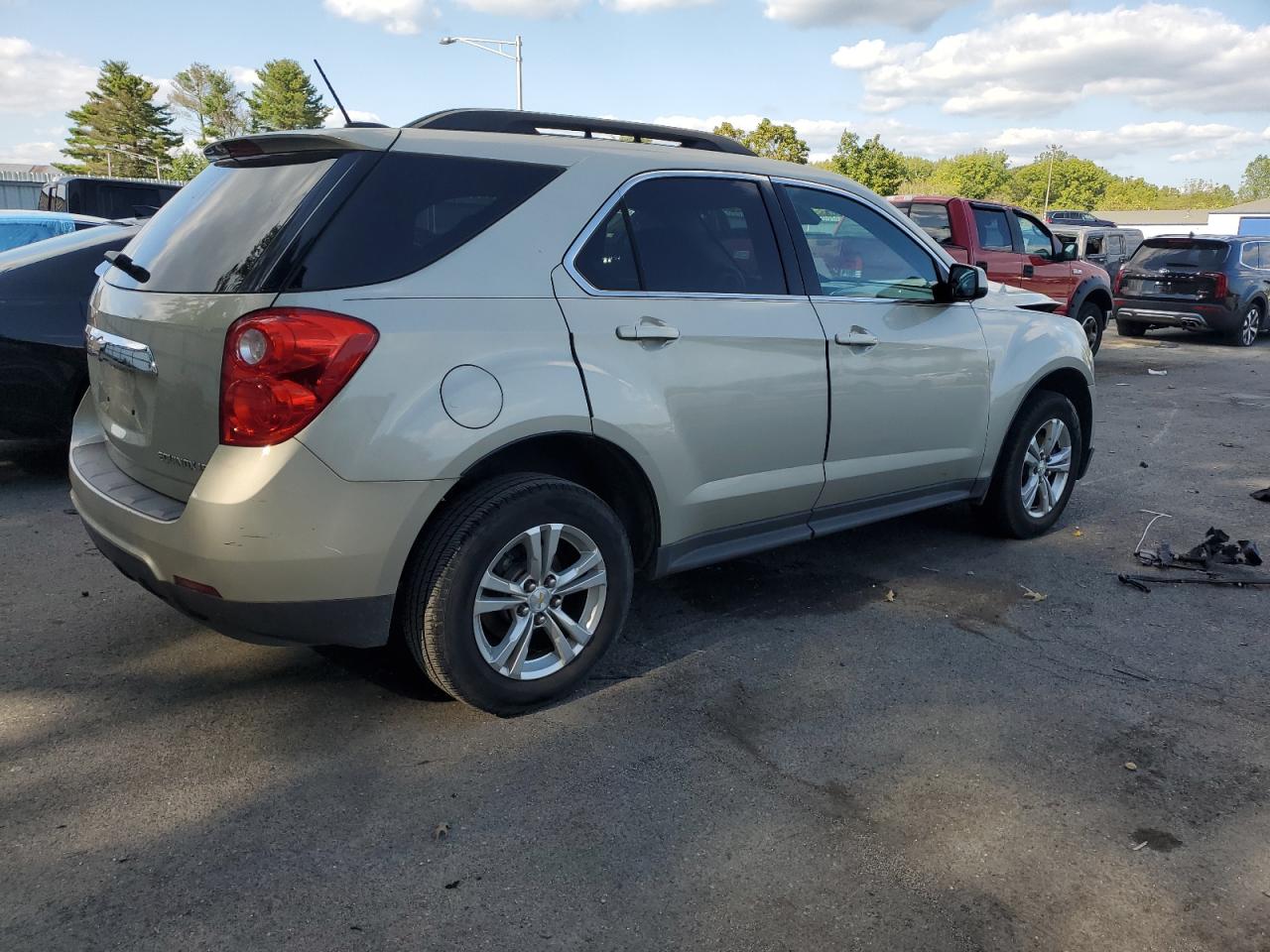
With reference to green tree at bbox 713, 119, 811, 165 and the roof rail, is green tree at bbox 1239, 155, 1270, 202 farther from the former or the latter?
the roof rail

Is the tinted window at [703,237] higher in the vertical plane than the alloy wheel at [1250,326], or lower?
higher

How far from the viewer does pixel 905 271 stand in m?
4.66

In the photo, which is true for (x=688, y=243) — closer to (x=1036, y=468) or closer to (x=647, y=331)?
(x=647, y=331)

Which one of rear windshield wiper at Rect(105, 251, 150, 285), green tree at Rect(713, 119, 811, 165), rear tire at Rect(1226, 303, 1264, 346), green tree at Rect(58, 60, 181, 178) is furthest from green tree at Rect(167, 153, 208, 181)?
rear windshield wiper at Rect(105, 251, 150, 285)

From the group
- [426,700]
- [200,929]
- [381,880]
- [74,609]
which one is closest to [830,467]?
A: [426,700]

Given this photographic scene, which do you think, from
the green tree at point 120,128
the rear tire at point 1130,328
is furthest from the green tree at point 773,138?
the green tree at point 120,128

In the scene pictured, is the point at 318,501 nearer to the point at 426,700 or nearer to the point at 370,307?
the point at 370,307

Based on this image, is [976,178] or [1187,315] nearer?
[1187,315]

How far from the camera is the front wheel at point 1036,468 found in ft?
17.2

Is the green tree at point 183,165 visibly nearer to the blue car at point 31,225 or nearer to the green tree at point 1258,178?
the blue car at point 31,225

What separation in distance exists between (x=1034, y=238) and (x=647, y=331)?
10.7m

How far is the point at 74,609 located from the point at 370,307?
7.17 feet

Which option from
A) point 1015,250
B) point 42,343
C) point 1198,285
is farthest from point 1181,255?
point 42,343

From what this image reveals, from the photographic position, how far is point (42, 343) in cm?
560
